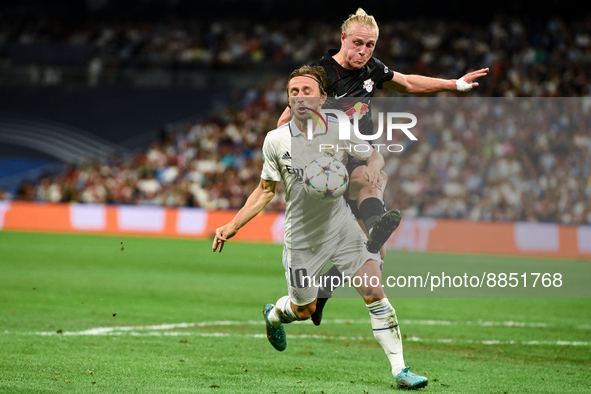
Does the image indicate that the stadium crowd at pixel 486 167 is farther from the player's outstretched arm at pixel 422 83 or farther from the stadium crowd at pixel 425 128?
the player's outstretched arm at pixel 422 83

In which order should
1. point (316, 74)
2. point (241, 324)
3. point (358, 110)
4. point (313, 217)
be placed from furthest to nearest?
point (241, 324) → point (358, 110) → point (313, 217) → point (316, 74)

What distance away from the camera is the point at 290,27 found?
108 feet

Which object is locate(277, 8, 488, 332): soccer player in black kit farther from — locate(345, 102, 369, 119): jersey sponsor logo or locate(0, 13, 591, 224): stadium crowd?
locate(0, 13, 591, 224): stadium crowd

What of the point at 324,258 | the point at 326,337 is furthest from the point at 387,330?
the point at 326,337

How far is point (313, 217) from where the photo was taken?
576 cm

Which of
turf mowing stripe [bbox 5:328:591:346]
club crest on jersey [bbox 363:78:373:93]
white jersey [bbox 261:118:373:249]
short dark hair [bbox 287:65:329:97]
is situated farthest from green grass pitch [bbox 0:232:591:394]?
club crest on jersey [bbox 363:78:373:93]

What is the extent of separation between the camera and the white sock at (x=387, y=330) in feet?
18.3

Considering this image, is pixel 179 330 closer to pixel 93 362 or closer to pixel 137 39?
pixel 93 362

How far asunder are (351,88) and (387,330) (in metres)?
2.02

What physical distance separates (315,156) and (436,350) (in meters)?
2.99

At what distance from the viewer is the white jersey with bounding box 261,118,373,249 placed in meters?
5.61

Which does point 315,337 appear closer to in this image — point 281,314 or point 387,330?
point 281,314

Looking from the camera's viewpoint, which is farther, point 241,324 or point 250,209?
point 241,324

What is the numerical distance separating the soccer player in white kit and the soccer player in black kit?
0.46ft
